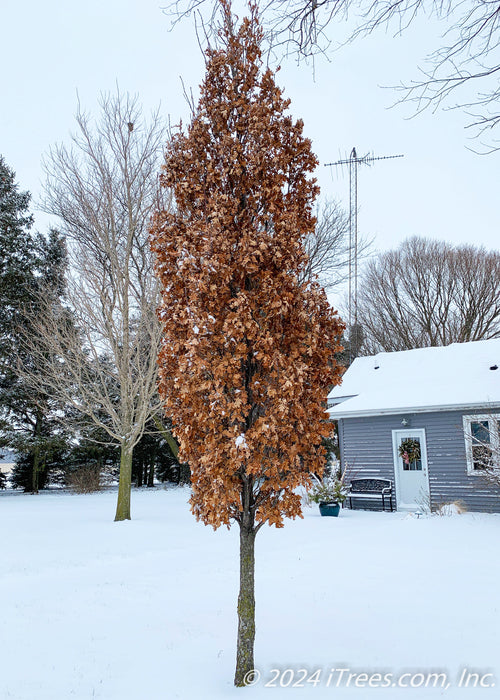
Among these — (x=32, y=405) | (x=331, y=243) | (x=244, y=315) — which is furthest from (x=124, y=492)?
(x=331, y=243)

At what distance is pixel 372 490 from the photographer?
13.7m

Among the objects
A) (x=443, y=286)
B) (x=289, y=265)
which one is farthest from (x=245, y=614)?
(x=443, y=286)

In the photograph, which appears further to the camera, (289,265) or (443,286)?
(443,286)

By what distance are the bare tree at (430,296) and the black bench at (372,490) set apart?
11843 millimetres

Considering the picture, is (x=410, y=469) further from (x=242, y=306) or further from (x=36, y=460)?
(x=36, y=460)

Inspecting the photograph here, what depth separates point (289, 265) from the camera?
3.83 meters

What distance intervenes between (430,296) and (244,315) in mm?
22108

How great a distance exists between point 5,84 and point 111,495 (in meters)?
15.4

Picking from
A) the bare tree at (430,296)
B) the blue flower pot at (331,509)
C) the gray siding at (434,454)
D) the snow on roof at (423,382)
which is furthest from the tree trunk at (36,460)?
the bare tree at (430,296)

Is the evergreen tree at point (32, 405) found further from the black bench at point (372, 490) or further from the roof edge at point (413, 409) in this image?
the black bench at point (372, 490)

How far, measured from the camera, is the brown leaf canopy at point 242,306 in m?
3.64

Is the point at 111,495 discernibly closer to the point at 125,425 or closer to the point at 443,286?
the point at 125,425

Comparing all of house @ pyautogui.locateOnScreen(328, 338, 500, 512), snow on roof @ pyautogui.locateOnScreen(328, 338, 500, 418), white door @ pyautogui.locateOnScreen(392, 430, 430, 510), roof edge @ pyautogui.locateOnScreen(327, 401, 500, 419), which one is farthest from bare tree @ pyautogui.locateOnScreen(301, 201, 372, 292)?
white door @ pyautogui.locateOnScreen(392, 430, 430, 510)

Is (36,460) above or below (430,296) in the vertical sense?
below
